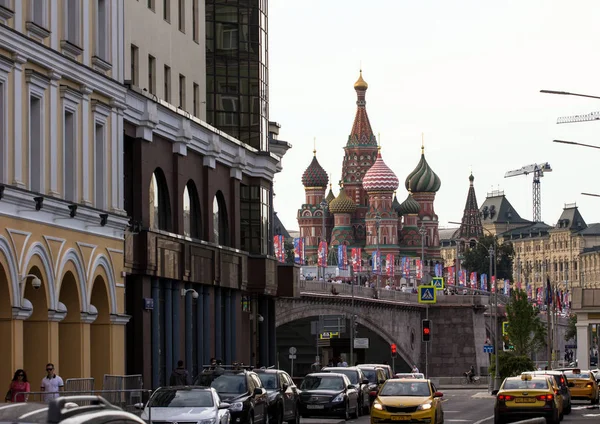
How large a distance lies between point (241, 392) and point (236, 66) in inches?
985

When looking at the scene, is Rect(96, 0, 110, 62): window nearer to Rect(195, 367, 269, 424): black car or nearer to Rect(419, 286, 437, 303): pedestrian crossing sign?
Rect(195, 367, 269, 424): black car

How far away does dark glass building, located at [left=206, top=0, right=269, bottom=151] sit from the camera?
177 feet

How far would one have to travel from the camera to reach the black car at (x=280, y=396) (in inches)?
→ 1318

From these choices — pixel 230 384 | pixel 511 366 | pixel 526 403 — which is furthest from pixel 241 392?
pixel 511 366

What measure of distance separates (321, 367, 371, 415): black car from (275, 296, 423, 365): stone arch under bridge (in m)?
43.9

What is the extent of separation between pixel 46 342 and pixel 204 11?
858 inches

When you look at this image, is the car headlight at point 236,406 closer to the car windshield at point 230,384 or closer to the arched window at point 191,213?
the car windshield at point 230,384

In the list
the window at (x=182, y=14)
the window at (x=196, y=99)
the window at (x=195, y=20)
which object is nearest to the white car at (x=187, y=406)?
the window at (x=182, y=14)

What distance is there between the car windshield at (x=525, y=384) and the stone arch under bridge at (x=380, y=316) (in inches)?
2063

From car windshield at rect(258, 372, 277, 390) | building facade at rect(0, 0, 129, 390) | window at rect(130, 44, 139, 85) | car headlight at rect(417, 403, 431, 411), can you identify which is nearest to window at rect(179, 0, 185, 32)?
window at rect(130, 44, 139, 85)

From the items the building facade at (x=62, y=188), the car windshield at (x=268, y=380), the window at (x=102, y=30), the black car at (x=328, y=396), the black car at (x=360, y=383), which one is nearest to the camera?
the building facade at (x=62, y=188)

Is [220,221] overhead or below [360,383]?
overhead

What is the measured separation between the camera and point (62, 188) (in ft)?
115

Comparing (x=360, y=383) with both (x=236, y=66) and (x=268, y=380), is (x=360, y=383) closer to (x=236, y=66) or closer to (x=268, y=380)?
(x=268, y=380)
